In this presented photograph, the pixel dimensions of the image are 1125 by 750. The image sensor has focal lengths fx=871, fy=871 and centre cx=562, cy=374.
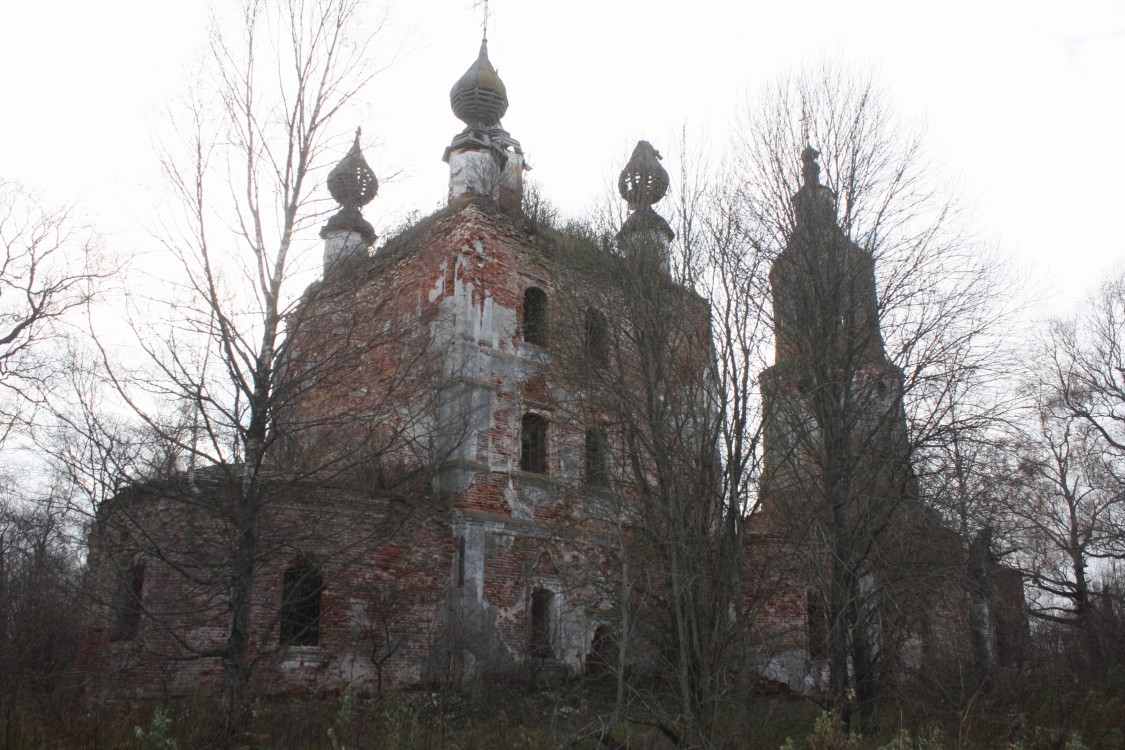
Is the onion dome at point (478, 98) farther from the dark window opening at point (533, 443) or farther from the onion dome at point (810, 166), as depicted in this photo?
the onion dome at point (810, 166)

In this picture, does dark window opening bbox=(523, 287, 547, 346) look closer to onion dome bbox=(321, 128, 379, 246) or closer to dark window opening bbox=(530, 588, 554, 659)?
onion dome bbox=(321, 128, 379, 246)

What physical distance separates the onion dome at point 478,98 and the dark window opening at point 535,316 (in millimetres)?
5458

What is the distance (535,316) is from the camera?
58.4ft

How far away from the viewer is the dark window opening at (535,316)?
17.4m

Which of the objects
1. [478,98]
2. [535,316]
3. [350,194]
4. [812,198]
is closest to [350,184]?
[350,194]

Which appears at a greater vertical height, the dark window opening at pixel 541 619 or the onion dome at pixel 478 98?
the onion dome at pixel 478 98

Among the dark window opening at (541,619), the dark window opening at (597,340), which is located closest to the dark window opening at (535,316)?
the dark window opening at (541,619)

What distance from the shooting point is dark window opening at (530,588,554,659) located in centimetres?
1515

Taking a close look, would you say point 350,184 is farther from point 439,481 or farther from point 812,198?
point 812,198

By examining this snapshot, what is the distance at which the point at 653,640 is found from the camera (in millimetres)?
9203

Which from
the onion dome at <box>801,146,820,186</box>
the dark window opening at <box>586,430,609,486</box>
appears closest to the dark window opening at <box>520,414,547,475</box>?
the dark window opening at <box>586,430,609,486</box>

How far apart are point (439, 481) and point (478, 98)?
32.8ft

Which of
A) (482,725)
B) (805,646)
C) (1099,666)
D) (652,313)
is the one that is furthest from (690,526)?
(1099,666)

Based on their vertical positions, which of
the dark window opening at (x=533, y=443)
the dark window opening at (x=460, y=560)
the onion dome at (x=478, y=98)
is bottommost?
the dark window opening at (x=460, y=560)
